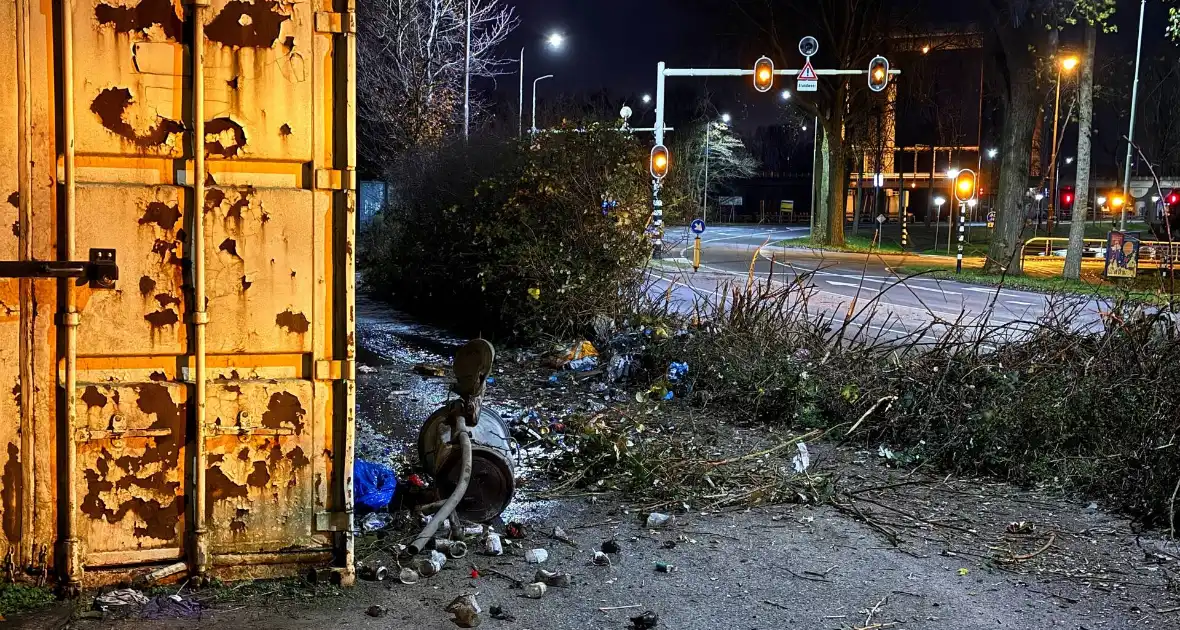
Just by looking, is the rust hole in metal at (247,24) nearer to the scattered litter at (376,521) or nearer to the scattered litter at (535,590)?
the scattered litter at (376,521)

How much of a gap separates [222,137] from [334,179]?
468 mm

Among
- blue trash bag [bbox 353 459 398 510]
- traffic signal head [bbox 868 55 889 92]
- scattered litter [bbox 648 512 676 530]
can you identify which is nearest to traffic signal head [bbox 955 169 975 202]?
traffic signal head [bbox 868 55 889 92]

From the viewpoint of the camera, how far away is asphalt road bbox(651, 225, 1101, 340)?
27.8 ft

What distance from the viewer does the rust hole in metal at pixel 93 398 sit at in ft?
12.3

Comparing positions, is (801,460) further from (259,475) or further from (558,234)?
(558,234)

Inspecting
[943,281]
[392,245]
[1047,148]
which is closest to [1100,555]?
[392,245]

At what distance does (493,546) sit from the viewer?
15.4 feet

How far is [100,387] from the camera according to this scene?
378 cm

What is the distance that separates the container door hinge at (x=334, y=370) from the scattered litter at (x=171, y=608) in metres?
1.04

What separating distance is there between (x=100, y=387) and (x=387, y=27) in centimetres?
3000

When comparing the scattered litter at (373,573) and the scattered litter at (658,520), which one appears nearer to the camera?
the scattered litter at (373,573)

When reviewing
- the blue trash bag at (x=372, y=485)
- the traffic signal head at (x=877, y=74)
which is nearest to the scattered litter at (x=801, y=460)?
the blue trash bag at (x=372, y=485)

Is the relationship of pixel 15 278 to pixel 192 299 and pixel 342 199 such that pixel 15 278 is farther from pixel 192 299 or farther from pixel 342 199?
pixel 342 199

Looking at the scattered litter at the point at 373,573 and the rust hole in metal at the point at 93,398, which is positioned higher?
the rust hole in metal at the point at 93,398
